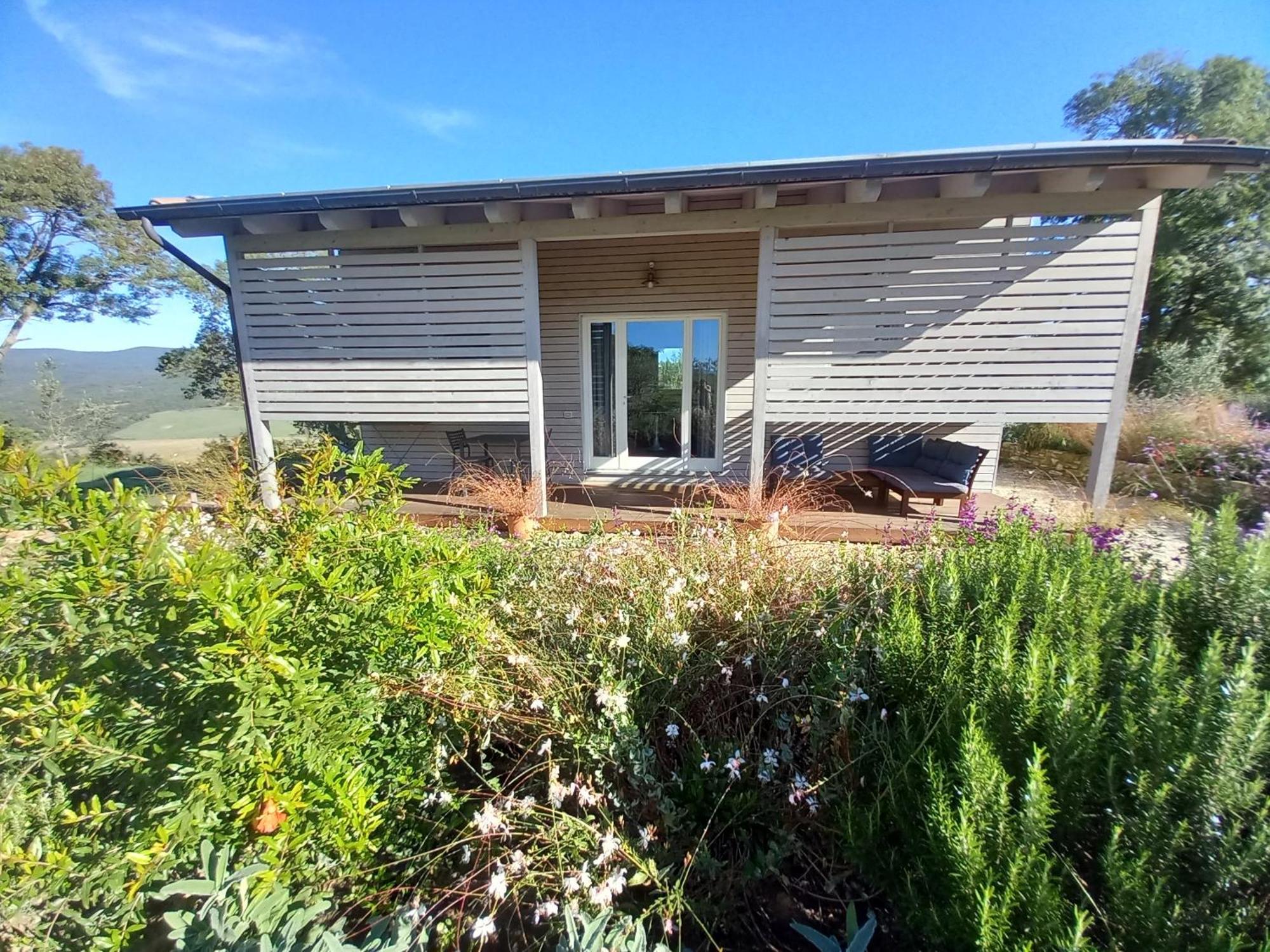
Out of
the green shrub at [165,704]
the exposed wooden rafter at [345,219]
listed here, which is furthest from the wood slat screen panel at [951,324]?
the green shrub at [165,704]

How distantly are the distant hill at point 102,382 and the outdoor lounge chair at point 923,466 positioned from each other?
14685 mm

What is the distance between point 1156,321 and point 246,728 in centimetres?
1825

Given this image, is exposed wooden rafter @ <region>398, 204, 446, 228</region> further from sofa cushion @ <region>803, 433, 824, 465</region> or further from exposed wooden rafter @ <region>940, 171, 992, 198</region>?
sofa cushion @ <region>803, 433, 824, 465</region>

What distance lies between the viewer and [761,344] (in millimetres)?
4945

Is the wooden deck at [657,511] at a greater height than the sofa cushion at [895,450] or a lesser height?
lesser

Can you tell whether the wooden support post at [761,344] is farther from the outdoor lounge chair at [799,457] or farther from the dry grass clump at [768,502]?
the outdoor lounge chair at [799,457]

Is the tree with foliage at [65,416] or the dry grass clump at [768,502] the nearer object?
the dry grass clump at [768,502]

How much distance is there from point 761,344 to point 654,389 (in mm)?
2404

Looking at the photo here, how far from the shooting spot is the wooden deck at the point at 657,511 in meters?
4.61

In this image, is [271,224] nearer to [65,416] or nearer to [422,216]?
[422,216]

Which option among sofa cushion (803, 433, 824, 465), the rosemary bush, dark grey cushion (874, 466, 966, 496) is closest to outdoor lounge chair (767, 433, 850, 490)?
sofa cushion (803, 433, 824, 465)

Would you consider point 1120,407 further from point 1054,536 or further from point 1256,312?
point 1256,312

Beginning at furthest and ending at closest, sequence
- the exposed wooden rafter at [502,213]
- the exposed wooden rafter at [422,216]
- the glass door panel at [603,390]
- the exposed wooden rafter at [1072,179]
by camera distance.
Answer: the glass door panel at [603,390] < the exposed wooden rafter at [422,216] < the exposed wooden rafter at [502,213] < the exposed wooden rafter at [1072,179]

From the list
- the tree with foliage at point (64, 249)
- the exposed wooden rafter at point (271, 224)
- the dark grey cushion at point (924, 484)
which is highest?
the tree with foliage at point (64, 249)
